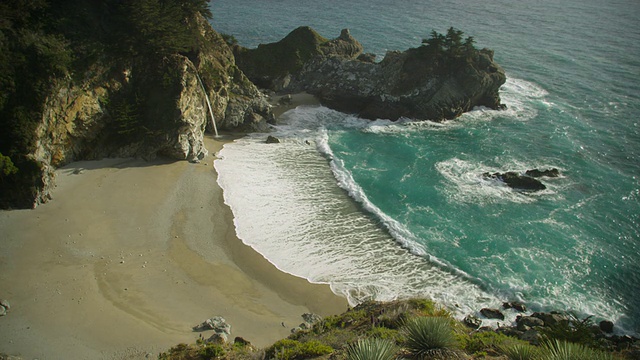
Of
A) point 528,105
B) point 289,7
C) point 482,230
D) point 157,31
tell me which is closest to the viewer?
point 482,230

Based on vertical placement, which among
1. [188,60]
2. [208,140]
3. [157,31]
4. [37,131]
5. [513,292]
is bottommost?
[513,292]

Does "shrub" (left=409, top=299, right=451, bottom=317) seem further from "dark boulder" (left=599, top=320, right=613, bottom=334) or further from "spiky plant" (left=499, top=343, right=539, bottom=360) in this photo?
"dark boulder" (left=599, top=320, right=613, bottom=334)

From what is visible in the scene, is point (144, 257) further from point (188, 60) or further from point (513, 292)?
point (513, 292)

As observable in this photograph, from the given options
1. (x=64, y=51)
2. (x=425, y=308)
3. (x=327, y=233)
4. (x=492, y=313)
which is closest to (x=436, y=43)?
(x=327, y=233)

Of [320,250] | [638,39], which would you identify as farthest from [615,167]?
[638,39]

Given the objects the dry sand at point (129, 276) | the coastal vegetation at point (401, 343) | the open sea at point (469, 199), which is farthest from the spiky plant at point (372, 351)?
the open sea at point (469, 199)

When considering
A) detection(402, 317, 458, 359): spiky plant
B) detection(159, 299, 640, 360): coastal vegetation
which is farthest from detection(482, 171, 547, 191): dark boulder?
detection(402, 317, 458, 359): spiky plant

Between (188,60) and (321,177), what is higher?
(188,60)
